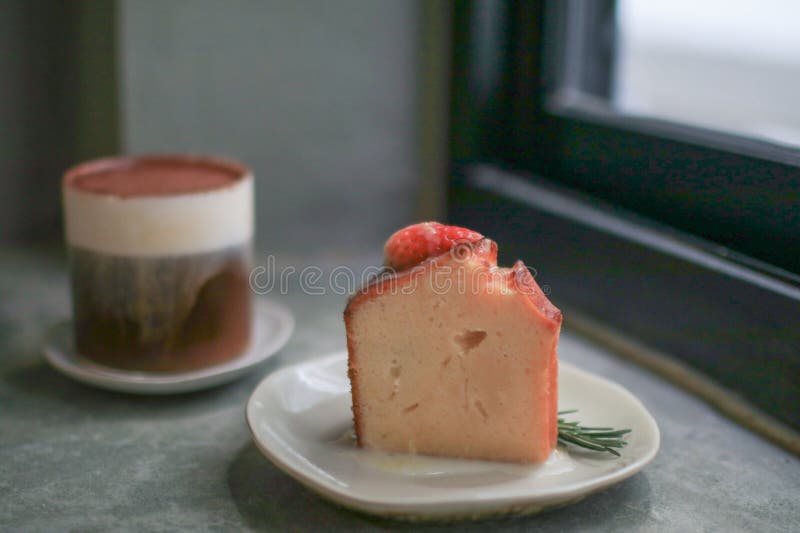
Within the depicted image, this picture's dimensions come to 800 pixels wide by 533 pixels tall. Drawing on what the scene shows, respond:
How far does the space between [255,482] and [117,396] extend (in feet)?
0.81

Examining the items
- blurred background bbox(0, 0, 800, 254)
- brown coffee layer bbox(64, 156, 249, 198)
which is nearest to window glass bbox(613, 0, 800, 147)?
blurred background bbox(0, 0, 800, 254)

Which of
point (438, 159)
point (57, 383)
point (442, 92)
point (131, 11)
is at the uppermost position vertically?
point (131, 11)

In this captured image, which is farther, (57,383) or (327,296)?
(327,296)

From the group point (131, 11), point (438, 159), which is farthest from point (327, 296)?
point (131, 11)

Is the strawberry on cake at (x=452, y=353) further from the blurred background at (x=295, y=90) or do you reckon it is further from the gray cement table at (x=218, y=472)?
the blurred background at (x=295, y=90)

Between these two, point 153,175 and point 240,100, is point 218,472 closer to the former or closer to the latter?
point 153,175

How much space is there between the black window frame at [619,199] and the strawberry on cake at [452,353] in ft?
0.89

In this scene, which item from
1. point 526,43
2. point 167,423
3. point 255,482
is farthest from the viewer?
point 526,43

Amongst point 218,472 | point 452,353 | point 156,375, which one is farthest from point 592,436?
point 156,375

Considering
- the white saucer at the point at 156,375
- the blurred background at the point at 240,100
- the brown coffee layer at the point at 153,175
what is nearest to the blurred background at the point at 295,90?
the blurred background at the point at 240,100

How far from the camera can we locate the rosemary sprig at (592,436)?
0.76 metres

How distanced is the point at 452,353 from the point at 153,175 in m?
0.45

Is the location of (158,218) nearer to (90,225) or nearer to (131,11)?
(90,225)

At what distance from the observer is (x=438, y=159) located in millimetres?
1415
